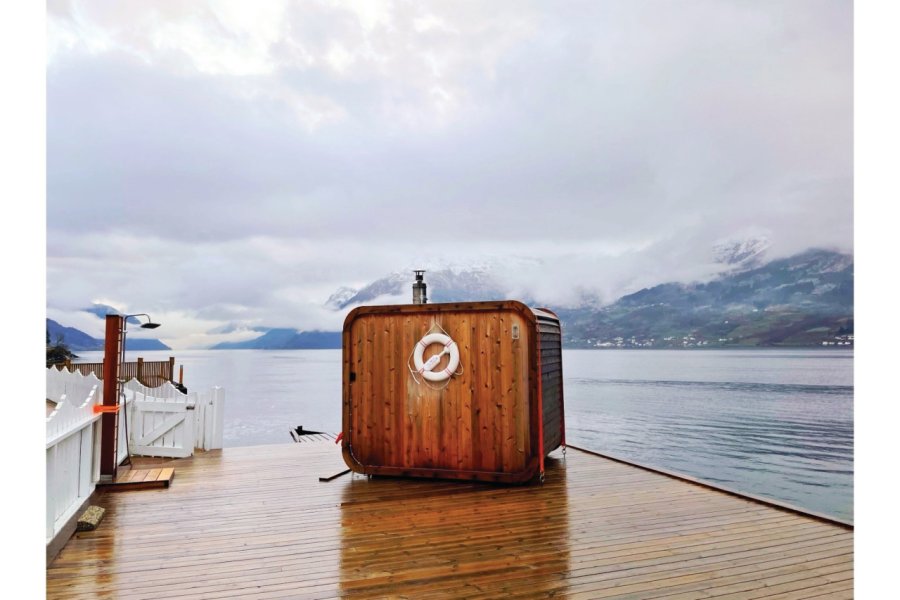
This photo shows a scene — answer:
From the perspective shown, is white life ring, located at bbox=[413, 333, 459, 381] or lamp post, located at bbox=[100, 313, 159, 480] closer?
lamp post, located at bbox=[100, 313, 159, 480]

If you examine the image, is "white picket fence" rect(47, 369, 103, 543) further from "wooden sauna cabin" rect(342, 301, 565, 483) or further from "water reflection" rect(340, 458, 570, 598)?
"wooden sauna cabin" rect(342, 301, 565, 483)

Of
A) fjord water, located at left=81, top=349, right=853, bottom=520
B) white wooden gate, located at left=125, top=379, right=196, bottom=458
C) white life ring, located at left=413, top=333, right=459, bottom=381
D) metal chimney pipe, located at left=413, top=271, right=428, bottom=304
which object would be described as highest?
metal chimney pipe, located at left=413, top=271, right=428, bottom=304

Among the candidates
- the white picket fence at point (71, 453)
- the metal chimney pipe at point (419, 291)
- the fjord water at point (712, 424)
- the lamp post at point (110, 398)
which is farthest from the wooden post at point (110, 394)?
the fjord water at point (712, 424)

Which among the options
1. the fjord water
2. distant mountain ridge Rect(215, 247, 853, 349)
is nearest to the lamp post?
the fjord water

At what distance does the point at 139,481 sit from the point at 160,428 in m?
1.79

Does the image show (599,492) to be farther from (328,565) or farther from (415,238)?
(415,238)

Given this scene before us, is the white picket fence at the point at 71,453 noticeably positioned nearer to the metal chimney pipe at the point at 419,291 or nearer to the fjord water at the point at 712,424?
the metal chimney pipe at the point at 419,291

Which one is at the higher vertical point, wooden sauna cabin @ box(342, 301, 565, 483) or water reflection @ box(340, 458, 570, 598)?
wooden sauna cabin @ box(342, 301, 565, 483)

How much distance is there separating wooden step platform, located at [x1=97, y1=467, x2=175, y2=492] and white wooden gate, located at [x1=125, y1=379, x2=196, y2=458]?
112 cm

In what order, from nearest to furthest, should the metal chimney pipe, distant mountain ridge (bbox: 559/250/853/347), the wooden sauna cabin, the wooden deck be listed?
the wooden deck
the wooden sauna cabin
the metal chimney pipe
distant mountain ridge (bbox: 559/250/853/347)

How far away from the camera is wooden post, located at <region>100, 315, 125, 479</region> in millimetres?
5973

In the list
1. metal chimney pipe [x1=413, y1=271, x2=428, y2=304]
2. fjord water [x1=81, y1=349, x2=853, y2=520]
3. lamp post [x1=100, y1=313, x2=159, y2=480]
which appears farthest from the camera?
fjord water [x1=81, y1=349, x2=853, y2=520]

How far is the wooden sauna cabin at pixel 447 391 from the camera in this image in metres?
6.17

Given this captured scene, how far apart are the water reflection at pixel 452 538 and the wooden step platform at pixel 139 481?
192 cm
